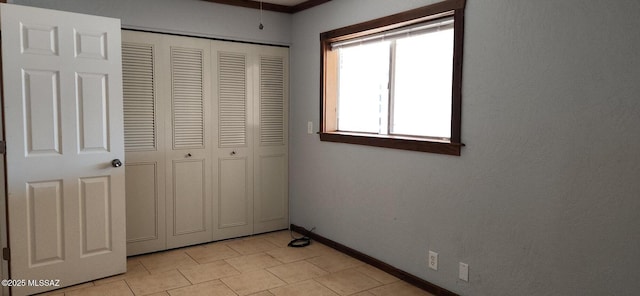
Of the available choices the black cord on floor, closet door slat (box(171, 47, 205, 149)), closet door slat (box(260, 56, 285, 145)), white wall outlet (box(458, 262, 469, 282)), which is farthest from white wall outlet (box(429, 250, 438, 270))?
closet door slat (box(171, 47, 205, 149))

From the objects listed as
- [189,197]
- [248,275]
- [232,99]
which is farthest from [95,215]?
[232,99]

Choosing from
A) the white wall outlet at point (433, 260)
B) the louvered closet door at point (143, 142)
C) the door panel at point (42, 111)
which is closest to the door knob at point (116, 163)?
the door panel at point (42, 111)

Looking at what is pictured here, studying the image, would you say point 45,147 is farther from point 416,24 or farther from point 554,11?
point 554,11

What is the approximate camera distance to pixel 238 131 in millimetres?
4234

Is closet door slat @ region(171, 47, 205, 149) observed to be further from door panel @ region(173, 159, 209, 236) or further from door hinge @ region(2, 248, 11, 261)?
door hinge @ region(2, 248, 11, 261)

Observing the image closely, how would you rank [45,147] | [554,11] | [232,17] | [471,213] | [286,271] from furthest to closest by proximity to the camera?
1. [232,17]
2. [286,271]
3. [45,147]
4. [471,213]
5. [554,11]

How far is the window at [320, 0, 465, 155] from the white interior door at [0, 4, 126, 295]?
1768 mm

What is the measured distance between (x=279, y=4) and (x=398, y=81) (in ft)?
5.05

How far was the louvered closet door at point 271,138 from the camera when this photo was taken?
433cm

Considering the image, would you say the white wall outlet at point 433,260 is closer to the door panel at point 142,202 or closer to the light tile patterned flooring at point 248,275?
the light tile patterned flooring at point 248,275

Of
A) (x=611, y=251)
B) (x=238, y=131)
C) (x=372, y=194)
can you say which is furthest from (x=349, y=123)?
(x=611, y=251)

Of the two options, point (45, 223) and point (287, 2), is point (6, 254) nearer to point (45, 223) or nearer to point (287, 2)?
point (45, 223)

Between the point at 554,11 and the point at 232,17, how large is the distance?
8.90ft

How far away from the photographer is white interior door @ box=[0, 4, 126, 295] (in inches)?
113
